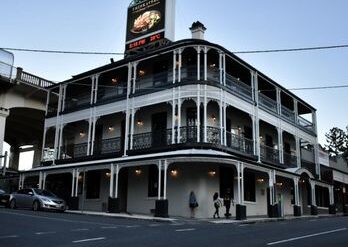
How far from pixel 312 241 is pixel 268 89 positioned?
2263cm

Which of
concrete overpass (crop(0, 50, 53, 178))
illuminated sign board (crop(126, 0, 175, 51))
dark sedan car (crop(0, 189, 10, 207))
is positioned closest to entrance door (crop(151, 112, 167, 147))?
illuminated sign board (crop(126, 0, 175, 51))

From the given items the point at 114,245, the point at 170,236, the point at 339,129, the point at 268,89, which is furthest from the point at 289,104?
the point at 339,129

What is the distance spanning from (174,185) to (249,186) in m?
5.89

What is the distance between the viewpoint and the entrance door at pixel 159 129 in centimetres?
2604

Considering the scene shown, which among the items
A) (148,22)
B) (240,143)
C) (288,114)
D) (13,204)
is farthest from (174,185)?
(288,114)

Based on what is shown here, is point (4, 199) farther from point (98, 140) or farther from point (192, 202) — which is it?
point (192, 202)

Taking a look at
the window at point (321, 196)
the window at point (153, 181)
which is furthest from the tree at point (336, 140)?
the window at point (153, 181)

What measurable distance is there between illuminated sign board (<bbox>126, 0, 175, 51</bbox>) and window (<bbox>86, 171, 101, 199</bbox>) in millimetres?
9113

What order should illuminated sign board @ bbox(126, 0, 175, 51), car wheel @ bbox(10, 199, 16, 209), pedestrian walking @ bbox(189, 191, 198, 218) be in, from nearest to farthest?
pedestrian walking @ bbox(189, 191, 198, 218), car wheel @ bbox(10, 199, 16, 209), illuminated sign board @ bbox(126, 0, 175, 51)

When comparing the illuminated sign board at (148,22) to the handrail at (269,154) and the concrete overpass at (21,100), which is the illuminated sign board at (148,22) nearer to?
the concrete overpass at (21,100)

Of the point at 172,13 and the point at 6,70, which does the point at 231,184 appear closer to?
the point at 172,13

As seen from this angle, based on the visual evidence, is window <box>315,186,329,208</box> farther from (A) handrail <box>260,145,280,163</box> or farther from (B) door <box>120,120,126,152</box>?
(B) door <box>120,120,126,152</box>

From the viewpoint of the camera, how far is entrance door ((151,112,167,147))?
85.4 feet

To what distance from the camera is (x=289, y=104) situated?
37.6 meters
